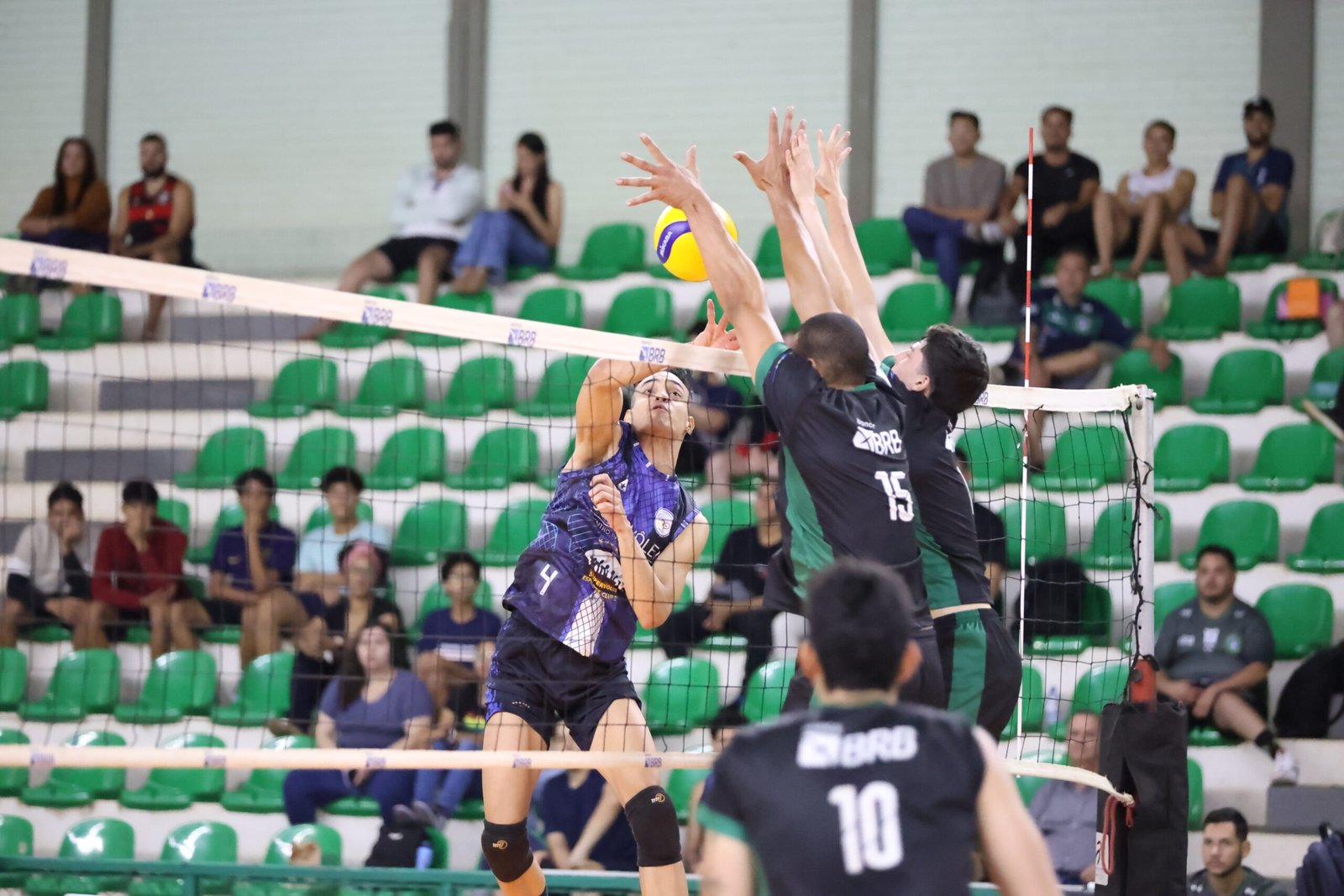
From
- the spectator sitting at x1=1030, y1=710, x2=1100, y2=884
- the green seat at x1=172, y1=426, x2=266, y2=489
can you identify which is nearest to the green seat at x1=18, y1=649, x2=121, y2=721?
the green seat at x1=172, y1=426, x2=266, y2=489

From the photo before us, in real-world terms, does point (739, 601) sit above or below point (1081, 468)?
below

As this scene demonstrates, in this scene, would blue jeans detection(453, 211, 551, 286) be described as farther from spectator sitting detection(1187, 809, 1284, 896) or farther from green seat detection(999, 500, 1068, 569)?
spectator sitting detection(1187, 809, 1284, 896)

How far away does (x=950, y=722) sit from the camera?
137 inches

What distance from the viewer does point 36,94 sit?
16.8 m

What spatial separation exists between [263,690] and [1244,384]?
24.7ft

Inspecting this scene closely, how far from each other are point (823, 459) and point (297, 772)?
671 centimetres

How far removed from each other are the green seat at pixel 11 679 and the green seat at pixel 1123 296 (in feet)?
27.6

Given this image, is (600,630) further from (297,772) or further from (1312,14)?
(1312,14)

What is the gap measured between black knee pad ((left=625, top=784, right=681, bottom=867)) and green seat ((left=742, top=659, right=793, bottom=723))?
3.52 m

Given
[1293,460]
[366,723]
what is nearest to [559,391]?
[366,723]

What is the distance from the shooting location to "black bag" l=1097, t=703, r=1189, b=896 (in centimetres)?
642

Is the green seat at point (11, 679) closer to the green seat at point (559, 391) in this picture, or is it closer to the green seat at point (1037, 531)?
the green seat at point (559, 391)

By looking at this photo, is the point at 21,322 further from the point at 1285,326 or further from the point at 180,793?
the point at 1285,326

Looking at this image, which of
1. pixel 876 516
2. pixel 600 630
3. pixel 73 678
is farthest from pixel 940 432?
pixel 73 678
